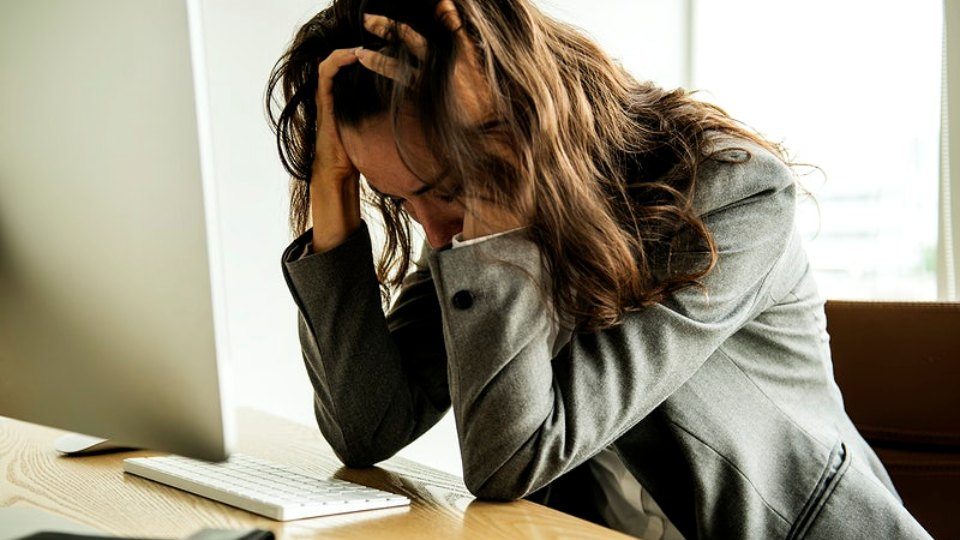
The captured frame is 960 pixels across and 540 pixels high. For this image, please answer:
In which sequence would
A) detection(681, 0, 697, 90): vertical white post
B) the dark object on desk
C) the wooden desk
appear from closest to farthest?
the dark object on desk < the wooden desk < detection(681, 0, 697, 90): vertical white post

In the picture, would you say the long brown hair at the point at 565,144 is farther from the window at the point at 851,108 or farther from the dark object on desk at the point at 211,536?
the window at the point at 851,108

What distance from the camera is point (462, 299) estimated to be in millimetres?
743

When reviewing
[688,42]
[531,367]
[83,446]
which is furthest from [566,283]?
[688,42]

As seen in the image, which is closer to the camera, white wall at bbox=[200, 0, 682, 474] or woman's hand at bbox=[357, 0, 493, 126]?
woman's hand at bbox=[357, 0, 493, 126]

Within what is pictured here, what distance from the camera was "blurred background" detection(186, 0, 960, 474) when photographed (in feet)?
6.01

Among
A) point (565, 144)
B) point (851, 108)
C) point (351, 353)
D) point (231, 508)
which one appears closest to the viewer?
point (231, 508)

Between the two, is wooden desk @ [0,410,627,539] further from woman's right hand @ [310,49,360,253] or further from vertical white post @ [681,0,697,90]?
vertical white post @ [681,0,697,90]

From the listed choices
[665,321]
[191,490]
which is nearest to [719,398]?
[665,321]

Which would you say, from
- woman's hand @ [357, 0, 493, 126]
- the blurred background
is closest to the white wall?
the blurred background

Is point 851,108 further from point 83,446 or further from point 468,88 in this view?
point 83,446

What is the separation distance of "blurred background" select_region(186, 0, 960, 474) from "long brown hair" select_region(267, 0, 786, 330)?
0.95 metres

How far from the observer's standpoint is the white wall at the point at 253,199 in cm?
180

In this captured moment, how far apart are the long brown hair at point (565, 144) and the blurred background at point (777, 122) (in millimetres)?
950

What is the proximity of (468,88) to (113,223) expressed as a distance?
323 mm
